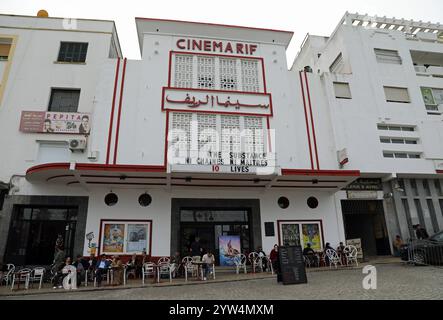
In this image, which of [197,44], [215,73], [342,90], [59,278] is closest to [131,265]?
[59,278]

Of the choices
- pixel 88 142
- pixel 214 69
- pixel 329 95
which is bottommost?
pixel 88 142

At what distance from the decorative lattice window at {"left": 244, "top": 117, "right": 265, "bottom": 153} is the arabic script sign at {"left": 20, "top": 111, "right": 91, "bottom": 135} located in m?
8.23

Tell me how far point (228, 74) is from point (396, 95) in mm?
10962

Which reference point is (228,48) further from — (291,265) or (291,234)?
(291,265)

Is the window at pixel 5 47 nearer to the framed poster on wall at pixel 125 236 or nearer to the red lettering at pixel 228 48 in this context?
the framed poster on wall at pixel 125 236

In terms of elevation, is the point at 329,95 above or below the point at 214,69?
below

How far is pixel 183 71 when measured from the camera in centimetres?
1734

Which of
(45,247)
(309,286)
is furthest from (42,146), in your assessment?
(309,286)

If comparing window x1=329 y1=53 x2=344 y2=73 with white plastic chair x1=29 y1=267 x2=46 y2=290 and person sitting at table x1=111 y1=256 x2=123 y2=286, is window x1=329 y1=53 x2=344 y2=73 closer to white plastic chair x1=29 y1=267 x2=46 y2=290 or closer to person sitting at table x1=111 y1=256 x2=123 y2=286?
person sitting at table x1=111 y1=256 x2=123 y2=286

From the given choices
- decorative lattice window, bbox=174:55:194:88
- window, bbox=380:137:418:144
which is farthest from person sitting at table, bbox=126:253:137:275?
window, bbox=380:137:418:144

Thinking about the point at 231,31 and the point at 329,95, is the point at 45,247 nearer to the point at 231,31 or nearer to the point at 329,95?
the point at 231,31

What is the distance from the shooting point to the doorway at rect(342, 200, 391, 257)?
56.8 feet

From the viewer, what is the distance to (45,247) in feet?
47.0

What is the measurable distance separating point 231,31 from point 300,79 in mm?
5069
